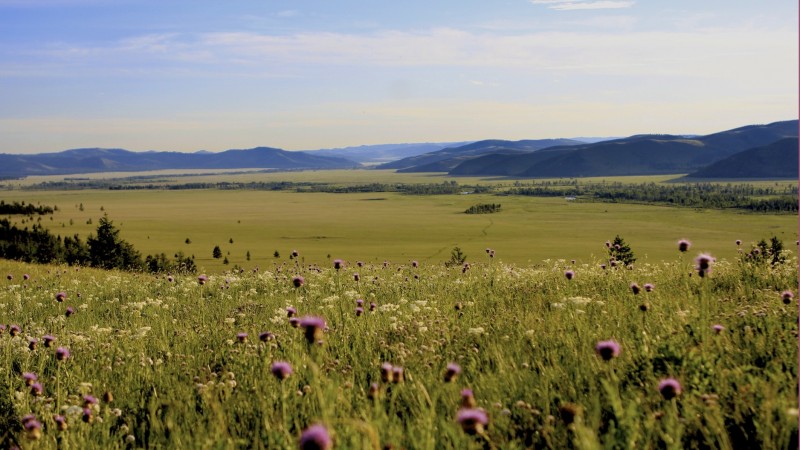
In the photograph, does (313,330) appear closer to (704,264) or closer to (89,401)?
(89,401)

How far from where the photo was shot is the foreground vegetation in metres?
3.60

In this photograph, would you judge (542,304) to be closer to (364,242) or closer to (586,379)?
(586,379)

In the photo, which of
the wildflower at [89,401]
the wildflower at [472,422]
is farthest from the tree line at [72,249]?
the wildflower at [472,422]

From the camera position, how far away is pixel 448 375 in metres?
3.43

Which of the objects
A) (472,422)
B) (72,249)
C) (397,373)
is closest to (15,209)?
(72,249)

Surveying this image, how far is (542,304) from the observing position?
812 centimetres

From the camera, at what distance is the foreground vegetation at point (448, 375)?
3.60 metres

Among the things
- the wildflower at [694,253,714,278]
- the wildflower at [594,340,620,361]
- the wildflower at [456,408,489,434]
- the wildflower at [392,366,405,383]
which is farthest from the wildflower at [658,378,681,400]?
the wildflower at [694,253,714,278]

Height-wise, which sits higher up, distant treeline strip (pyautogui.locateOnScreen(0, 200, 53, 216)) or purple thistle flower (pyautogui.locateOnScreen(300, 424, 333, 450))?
purple thistle flower (pyautogui.locateOnScreen(300, 424, 333, 450))

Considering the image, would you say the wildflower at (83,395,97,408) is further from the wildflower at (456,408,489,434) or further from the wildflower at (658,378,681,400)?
the wildflower at (658,378,681,400)

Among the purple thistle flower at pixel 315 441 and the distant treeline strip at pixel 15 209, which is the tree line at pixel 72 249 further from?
the distant treeline strip at pixel 15 209

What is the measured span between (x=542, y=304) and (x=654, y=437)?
4.57 m

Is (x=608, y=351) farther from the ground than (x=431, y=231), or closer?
farther from the ground

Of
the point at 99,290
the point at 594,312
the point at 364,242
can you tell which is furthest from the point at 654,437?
the point at 364,242
